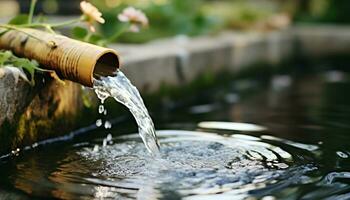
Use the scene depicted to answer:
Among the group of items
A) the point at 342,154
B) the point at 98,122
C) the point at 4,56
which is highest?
the point at 4,56

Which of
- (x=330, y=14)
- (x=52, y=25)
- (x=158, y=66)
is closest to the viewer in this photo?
(x=52, y=25)

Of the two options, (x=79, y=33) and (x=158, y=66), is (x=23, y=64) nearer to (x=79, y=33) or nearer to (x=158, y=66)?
(x=79, y=33)

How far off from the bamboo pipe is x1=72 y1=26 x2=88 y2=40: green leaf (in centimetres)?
37

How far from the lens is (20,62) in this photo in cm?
308

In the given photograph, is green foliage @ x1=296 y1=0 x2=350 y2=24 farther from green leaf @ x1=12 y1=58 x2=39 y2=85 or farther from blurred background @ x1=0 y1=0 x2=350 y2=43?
green leaf @ x1=12 y1=58 x2=39 y2=85

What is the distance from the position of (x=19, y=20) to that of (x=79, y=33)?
13.5 inches

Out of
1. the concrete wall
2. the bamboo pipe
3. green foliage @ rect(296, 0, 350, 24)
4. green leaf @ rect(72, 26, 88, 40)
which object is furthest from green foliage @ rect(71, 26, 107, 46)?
green foliage @ rect(296, 0, 350, 24)

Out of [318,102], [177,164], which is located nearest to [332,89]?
[318,102]

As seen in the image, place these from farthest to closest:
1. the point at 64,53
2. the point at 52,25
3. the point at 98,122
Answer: the point at 98,122 < the point at 52,25 < the point at 64,53

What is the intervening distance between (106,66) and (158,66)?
1.45 meters

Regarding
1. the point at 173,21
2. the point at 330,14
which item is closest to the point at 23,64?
the point at 173,21

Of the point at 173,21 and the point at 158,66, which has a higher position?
the point at 173,21

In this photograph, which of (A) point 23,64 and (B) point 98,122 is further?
(B) point 98,122

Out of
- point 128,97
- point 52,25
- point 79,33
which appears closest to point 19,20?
point 52,25
